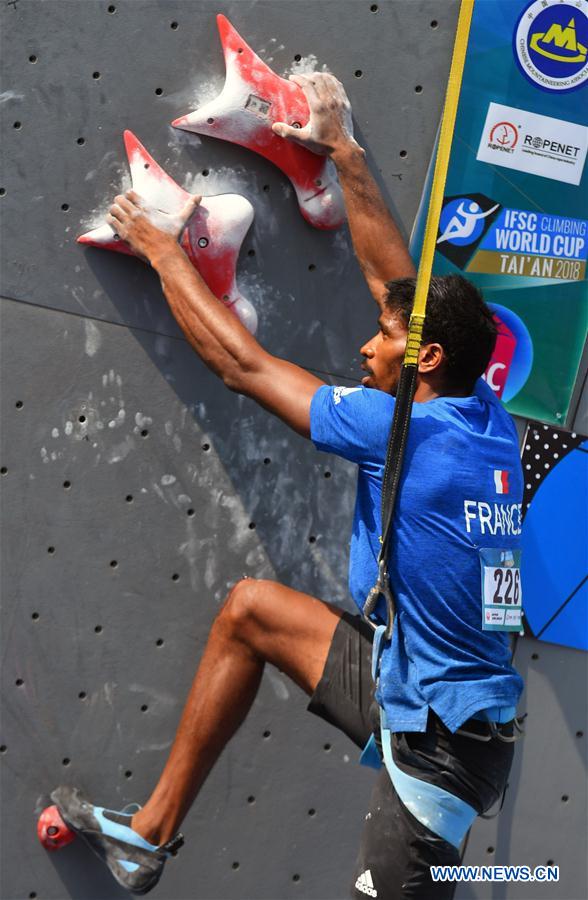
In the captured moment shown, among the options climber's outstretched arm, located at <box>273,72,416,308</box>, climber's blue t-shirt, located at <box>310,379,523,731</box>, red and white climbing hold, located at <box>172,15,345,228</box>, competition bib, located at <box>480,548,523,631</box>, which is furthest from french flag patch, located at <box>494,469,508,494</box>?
red and white climbing hold, located at <box>172,15,345,228</box>

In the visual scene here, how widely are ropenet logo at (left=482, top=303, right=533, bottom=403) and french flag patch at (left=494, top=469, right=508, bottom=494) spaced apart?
0.73 m

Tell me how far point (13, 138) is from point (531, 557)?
192cm

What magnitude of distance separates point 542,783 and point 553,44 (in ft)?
7.26

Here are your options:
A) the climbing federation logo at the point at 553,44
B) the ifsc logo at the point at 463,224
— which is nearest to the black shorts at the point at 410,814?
the ifsc logo at the point at 463,224

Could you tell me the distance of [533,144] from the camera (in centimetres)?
331

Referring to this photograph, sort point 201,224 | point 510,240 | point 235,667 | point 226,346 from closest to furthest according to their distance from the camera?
1. point 226,346
2. point 235,667
3. point 201,224
4. point 510,240

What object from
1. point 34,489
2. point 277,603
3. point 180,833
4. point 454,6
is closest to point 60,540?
point 34,489

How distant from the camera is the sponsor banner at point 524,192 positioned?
129 inches

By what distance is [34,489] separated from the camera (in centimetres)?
319

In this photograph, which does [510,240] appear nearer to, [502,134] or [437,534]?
[502,134]

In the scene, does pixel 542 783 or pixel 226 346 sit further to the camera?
pixel 542 783

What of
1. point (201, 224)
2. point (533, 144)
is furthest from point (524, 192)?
point (201, 224)

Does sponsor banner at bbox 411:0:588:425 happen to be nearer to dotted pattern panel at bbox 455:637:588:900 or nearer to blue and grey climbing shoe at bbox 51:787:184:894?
dotted pattern panel at bbox 455:637:588:900

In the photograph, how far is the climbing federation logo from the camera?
326 cm
